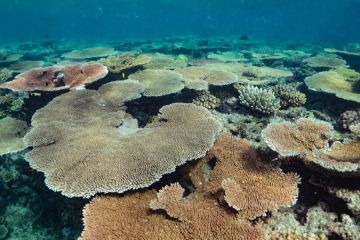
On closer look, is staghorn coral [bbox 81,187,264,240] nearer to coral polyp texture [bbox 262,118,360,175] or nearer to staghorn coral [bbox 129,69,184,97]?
coral polyp texture [bbox 262,118,360,175]

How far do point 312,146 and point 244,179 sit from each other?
3.73 ft

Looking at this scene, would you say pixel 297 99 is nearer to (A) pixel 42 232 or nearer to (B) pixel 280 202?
→ (B) pixel 280 202

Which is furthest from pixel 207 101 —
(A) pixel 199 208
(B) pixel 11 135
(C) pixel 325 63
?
(C) pixel 325 63

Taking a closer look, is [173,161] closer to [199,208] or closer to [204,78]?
[199,208]

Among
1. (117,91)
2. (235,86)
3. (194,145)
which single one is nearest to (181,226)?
(194,145)

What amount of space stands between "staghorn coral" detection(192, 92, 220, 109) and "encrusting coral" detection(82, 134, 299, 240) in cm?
297

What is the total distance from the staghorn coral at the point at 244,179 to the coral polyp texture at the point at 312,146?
307mm

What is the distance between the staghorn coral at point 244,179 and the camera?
3.58m

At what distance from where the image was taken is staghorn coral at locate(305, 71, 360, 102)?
722 centimetres

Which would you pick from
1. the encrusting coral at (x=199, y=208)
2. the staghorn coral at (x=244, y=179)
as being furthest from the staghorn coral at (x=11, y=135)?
the staghorn coral at (x=244, y=179)

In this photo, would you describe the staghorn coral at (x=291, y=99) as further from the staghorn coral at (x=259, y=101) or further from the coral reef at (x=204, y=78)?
the coral reef at (x=204, y=78)

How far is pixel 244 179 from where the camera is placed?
13.2 feet

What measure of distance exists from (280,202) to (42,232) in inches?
170

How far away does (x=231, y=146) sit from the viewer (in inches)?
182
